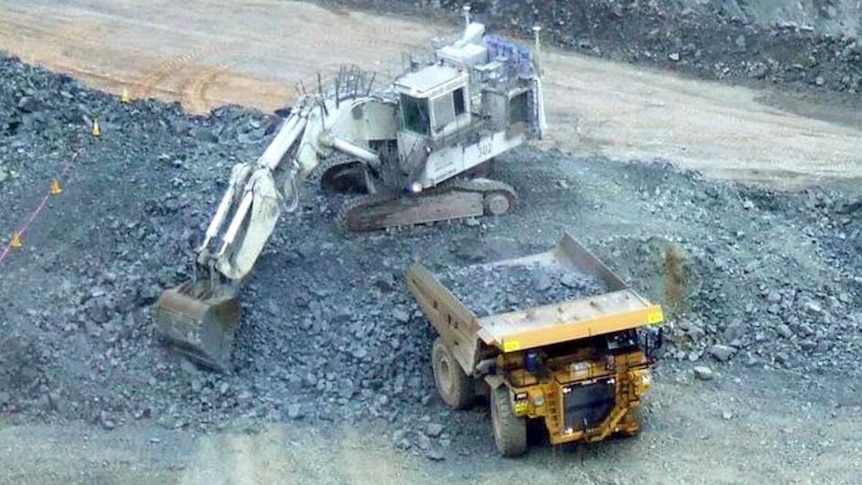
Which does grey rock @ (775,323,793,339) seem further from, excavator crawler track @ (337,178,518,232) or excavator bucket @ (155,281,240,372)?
excavator bucket @ (155,281,240,372)

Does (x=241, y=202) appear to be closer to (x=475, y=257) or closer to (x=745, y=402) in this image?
(x=475, y=257)

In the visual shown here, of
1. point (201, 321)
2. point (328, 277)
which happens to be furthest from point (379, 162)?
point (201, 321)

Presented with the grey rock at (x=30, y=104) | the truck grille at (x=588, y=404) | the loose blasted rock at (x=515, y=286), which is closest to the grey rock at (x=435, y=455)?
the truck grille at (x=588, y=404)

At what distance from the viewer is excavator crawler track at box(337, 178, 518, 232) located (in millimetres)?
19719

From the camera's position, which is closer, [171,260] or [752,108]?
[171,260]

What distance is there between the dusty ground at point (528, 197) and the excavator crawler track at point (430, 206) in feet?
2.31

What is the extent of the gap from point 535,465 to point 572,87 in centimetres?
1148

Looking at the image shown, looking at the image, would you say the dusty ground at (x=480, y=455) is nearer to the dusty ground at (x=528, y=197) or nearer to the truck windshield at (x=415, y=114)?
the dusty ground at (x=528, y=197)

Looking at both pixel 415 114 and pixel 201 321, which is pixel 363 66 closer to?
pixel 415 114

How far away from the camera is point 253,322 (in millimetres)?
17875

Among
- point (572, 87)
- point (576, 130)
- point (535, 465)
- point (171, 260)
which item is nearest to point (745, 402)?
point (535, 465)

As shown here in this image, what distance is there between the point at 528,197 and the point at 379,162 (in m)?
2.08

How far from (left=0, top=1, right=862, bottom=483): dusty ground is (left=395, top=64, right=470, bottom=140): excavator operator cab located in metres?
1.77

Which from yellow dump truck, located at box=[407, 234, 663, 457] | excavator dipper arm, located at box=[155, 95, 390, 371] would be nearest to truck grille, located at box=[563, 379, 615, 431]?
yellow dump truck, located at box=[407, 234, 663, 457]
